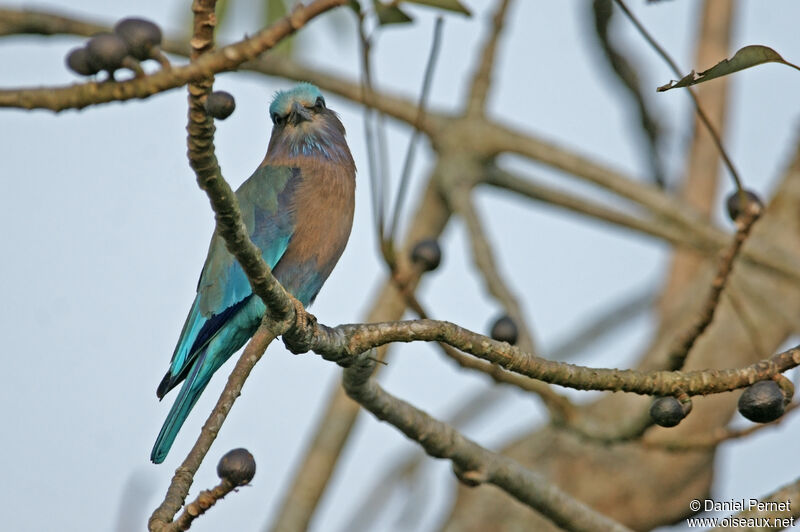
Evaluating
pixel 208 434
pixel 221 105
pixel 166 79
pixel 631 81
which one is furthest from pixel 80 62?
pixel 631 81

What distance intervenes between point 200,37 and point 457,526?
4.63 meters

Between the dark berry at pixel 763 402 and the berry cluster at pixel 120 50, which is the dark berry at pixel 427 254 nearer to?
the dark berry at pixel 763 402

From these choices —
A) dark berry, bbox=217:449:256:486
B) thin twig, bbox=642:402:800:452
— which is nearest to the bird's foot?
dark berry, bbox=217:449:256:486

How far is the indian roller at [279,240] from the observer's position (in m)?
4.25

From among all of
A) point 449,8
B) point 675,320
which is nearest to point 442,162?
point 675,320

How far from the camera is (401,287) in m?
4.35

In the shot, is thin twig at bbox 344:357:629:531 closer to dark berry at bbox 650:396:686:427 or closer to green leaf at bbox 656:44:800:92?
dark berry at bbox 650:396:686:427

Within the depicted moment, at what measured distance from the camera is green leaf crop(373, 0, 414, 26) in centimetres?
387

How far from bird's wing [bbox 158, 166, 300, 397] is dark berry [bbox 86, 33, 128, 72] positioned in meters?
1.91

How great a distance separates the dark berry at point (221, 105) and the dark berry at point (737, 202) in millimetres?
2275

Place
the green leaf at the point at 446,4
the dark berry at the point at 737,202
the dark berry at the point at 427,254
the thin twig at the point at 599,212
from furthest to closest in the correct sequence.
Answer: the thin twig at the point at 599,212, the dark berry at the point at 427,254, the dark berry at the point at 737,202, the green leaf at the point at 446,4

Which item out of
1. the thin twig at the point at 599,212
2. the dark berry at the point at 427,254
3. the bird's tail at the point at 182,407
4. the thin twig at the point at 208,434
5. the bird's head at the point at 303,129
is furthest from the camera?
the thin twig at the point at 599,212

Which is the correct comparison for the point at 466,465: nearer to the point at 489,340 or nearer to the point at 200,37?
the point at 489,340

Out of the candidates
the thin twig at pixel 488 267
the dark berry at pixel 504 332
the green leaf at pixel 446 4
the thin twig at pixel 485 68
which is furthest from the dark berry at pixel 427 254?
the thin twig at pixel 485 68
